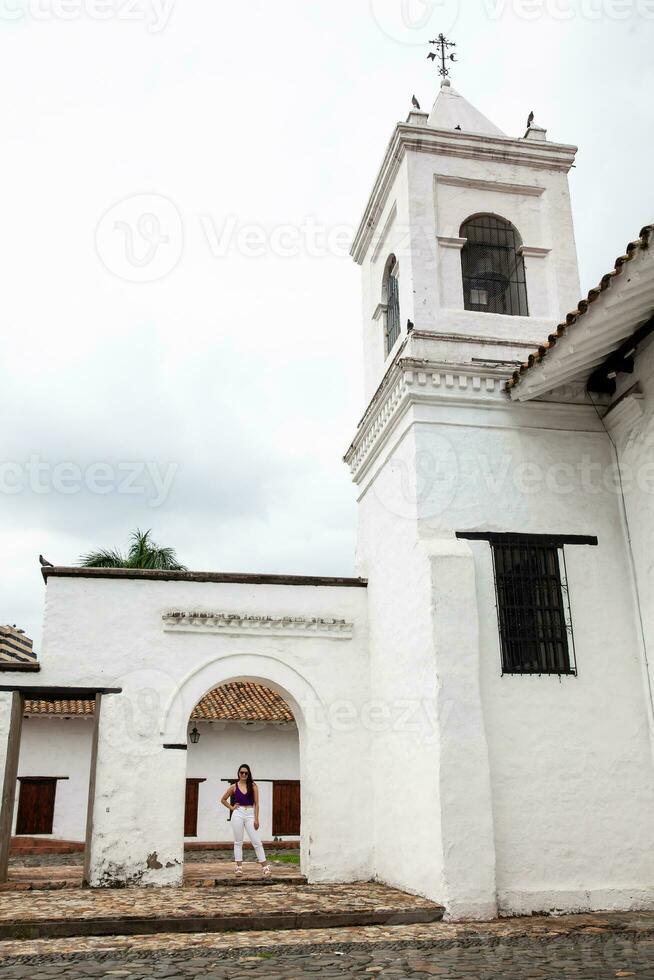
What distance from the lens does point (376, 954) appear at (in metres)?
6.35

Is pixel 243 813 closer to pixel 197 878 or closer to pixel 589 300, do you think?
pixel 197 878

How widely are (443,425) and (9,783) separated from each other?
6269mm

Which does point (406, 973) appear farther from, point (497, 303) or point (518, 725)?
point (497, 303)

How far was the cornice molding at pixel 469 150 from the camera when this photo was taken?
10.7 meters

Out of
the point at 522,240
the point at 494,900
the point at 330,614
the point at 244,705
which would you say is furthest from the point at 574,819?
the point at 244,705

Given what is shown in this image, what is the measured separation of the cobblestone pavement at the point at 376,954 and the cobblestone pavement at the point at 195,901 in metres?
0.52

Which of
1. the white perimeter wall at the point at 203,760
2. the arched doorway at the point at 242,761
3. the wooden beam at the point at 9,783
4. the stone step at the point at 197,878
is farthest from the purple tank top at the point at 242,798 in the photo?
the white perimeter wall at the point at 203,760

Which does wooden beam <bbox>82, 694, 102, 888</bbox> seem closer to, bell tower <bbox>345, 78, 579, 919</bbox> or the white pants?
the white pants

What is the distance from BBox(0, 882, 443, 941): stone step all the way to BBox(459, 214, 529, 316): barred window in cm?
687

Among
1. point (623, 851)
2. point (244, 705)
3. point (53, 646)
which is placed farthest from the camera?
point (244, 705)

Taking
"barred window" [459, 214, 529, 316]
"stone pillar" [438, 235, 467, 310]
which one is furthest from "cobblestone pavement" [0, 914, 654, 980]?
"barred window" [459, 214, 529, 316]

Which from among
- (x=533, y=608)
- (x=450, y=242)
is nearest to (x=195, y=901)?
(x=533, y=608)

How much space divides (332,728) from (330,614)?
1.39m

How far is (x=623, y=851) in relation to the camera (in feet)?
26.7
